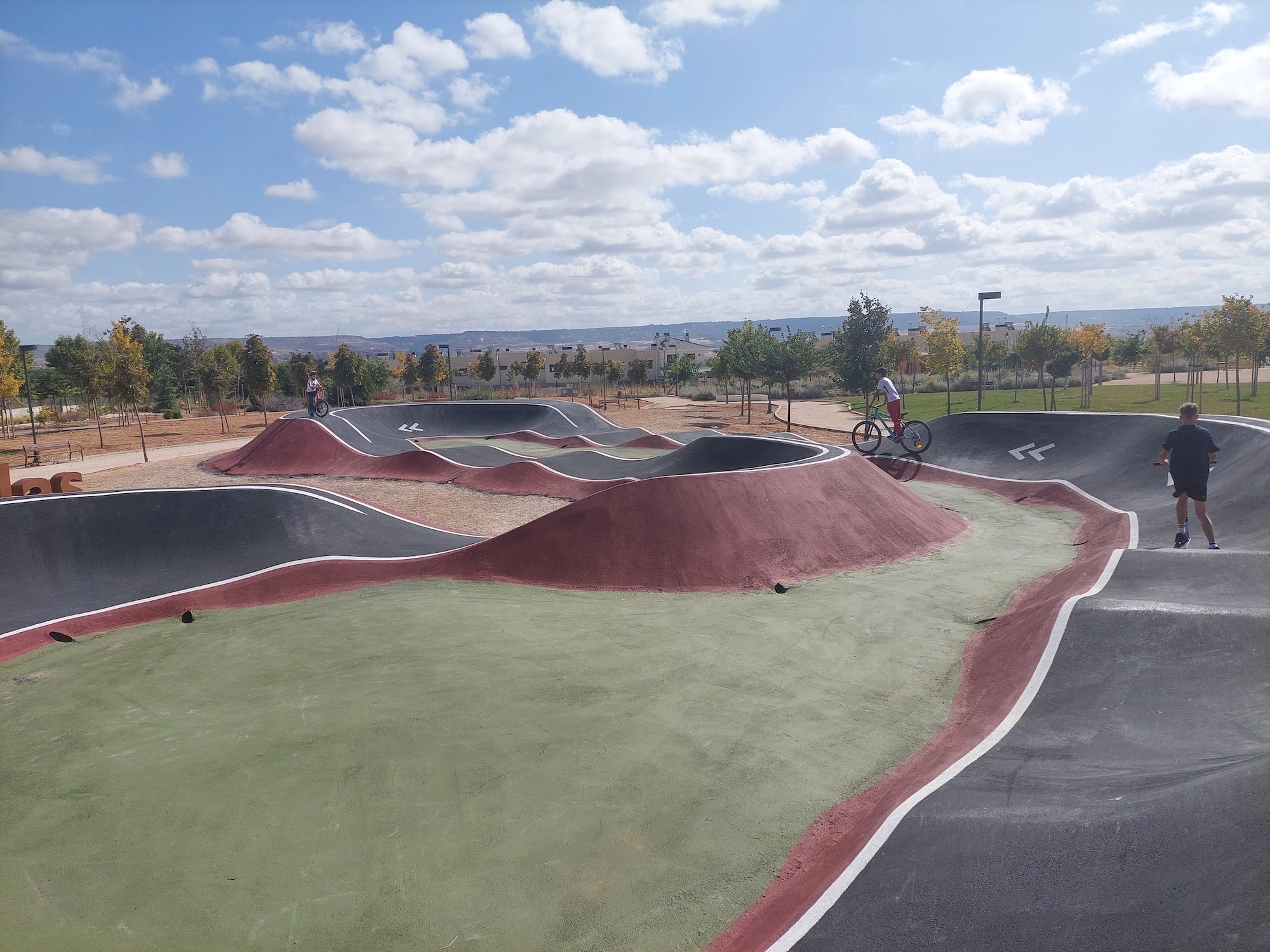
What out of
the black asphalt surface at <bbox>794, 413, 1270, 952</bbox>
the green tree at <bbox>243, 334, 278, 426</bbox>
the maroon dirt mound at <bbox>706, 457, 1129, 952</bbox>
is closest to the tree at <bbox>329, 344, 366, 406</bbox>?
the green tree at <bbox>243, 334, 278, 426</bbox>

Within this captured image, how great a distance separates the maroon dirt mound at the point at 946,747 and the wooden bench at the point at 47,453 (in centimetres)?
3799

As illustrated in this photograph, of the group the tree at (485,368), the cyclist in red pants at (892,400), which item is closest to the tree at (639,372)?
the tree at (485,368)

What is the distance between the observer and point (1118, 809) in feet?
14.3

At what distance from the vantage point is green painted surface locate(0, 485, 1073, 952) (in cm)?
476

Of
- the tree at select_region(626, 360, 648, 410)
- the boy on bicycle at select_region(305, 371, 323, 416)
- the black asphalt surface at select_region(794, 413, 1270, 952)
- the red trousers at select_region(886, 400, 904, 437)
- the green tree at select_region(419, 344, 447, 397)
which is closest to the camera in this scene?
the black asphalt surface at select_region(794, 413, 1270, 952)

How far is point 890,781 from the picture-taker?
237 inches

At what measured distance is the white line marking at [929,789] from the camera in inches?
166

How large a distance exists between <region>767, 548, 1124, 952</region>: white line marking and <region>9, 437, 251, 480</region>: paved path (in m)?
34.2

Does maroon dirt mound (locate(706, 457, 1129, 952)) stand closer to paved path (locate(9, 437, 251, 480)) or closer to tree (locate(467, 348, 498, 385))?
paved path (locate(9, 437, 251, 480))

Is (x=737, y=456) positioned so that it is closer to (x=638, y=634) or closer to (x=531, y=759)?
(x=638, y=634)

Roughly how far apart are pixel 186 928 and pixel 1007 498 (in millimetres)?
17804

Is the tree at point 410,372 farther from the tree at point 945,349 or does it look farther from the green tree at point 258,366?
the tree at point 945,349

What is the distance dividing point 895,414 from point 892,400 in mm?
788

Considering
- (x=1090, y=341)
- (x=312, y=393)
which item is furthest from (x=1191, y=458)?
(x=1090, y=341)
